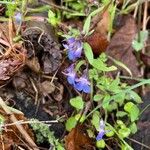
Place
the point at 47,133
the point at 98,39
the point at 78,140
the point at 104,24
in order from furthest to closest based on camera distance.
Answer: the point at 104,24, the point at 98,39, the point at 78,140, the point at 47,133

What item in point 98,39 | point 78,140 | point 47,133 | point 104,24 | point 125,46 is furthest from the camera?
point 125,46

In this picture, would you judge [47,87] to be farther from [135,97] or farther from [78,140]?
[135,97]

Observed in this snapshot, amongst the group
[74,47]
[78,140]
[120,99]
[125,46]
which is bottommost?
[78,140]

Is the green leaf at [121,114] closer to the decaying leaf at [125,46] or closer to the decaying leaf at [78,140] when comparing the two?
the decaying leaf at [78,140]

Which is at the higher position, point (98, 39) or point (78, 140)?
point (98, 39)

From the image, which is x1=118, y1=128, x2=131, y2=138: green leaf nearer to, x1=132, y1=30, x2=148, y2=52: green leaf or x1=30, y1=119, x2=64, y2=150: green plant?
x1=30, y1=119, x2=64, y2=150: green plant

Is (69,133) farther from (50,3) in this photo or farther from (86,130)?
(50,3)

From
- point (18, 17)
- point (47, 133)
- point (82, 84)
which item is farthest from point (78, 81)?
point (18, 17)
